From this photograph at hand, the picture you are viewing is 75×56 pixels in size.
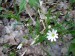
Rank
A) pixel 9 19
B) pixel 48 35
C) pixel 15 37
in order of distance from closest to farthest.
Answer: pixel 48 35
pixel 15 37
pixel 9 19

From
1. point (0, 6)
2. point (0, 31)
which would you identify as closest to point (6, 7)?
point (0, 6)

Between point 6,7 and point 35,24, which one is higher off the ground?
point 6,7

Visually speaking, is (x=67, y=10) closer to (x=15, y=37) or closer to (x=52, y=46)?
(x=52, y=46)

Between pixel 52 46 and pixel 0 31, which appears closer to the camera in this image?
pixel 52 46

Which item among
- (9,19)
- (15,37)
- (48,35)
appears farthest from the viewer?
(9,19)

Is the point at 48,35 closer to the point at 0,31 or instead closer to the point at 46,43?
the point at 46,43

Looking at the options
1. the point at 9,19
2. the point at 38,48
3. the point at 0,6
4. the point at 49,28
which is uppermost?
the point at 0,6

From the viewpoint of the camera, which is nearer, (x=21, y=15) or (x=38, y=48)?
(x=38, y=48)

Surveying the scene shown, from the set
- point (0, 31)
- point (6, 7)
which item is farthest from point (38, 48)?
point (6, 7)

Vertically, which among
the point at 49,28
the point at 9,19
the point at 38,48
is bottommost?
the point at 38,48
